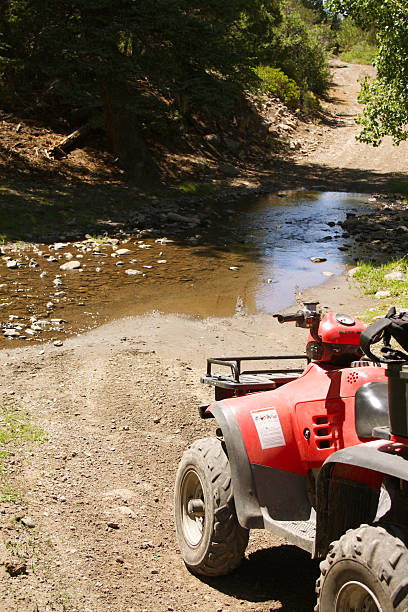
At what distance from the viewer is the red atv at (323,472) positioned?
279 cm

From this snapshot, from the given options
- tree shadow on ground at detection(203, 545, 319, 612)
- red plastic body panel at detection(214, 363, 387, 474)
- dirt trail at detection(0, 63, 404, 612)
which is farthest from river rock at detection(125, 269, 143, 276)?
red plastic body panel at detection(214, 363, 387, 474)

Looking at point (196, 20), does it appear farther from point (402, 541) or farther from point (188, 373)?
point (402, 541)

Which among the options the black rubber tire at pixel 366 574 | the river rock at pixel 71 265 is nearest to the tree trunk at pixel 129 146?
the river rock at pixel 71 265

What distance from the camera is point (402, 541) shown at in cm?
271

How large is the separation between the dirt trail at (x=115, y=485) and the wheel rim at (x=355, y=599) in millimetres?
1017

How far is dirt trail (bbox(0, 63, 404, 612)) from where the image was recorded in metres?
3.90

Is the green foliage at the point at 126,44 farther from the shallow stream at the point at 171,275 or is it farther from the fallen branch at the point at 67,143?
the shallow stream at the point at 171,275

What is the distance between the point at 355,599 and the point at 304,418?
101 cm

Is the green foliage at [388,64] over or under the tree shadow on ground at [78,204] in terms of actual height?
over

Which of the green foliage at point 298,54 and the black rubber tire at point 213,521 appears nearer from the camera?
the black rubber tire at point 213,521

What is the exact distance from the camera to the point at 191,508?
413cm

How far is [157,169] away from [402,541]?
65.9ft

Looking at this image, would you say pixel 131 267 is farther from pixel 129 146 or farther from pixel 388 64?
pixel 129 146

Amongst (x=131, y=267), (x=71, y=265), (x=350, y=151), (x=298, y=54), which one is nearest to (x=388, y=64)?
(x=131, y=267)
